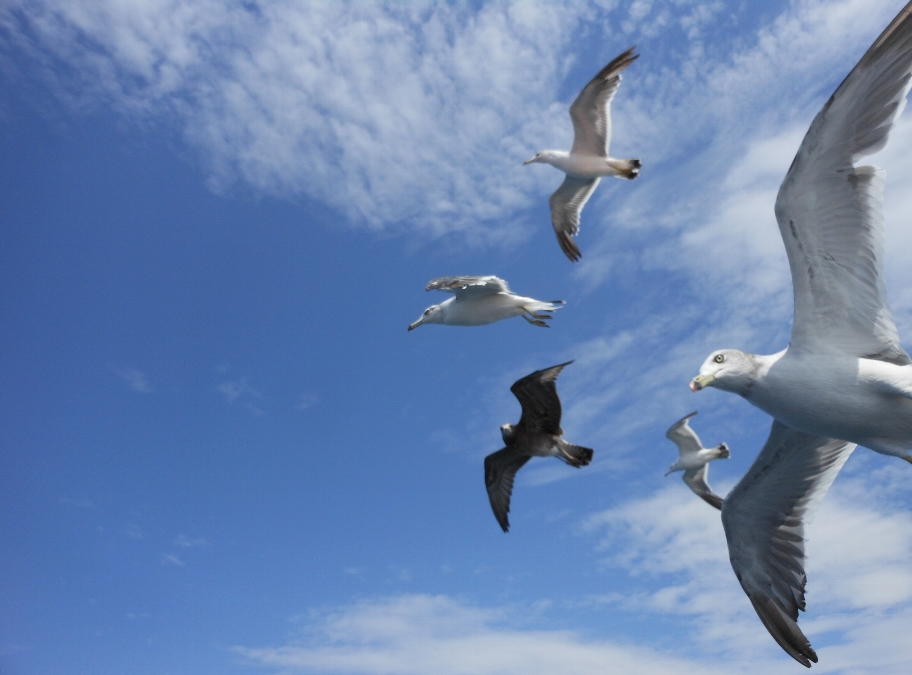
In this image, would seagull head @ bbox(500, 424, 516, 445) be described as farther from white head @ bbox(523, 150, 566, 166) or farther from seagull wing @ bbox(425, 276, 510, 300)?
white head @ bbox(523, 150, 566, 166)

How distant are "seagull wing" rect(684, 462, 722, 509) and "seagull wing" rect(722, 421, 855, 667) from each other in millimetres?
10232

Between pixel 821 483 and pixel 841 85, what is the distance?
4.75 m

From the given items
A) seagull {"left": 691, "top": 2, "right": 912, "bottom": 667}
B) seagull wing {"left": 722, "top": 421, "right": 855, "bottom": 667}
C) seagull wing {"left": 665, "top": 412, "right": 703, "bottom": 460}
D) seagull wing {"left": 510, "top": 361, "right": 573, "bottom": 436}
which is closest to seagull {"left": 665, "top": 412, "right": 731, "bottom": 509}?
seagull wing {"left": 665, "top": 412, "right": 703, "bottom": 460}

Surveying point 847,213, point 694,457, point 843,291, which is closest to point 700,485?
point 694,457

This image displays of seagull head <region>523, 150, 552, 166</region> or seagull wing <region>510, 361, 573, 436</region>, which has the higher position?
seagull head <region>523, 150, 552, 166</region>

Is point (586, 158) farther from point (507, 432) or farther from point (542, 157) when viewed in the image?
point (507, 432)

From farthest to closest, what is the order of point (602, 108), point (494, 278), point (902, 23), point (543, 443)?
point (602, 108) < point (494, 278) < point (543, 443) < point (902, 23)

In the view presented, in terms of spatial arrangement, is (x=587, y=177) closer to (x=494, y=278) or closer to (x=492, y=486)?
(x=494, y=278)

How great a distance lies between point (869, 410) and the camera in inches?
272

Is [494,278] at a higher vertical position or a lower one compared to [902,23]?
higher

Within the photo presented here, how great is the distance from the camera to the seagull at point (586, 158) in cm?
1566

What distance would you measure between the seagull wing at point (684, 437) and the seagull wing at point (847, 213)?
35.3ft

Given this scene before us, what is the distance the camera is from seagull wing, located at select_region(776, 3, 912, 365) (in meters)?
6.20

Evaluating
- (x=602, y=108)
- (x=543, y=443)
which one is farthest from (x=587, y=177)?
(x=543, y=443)
